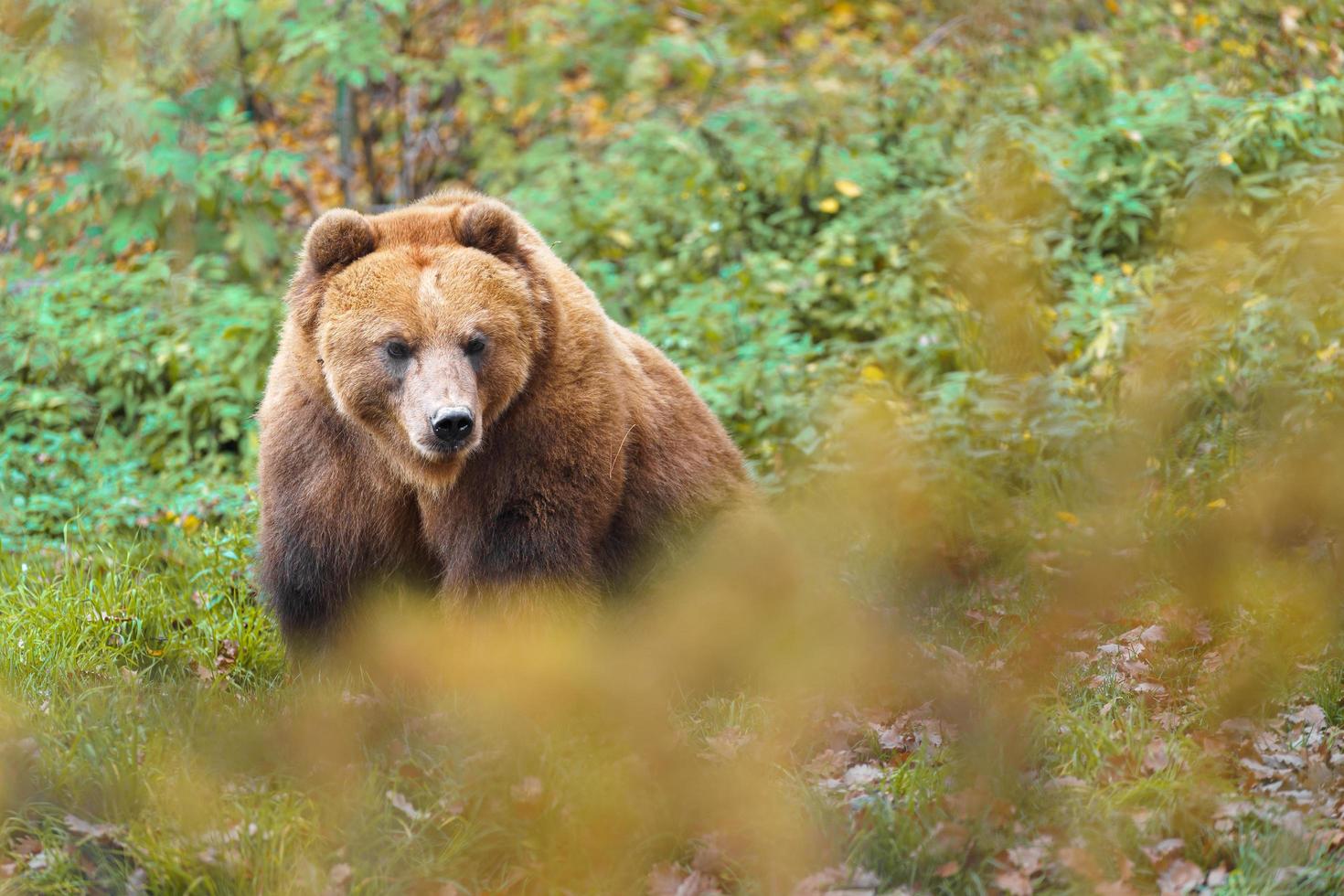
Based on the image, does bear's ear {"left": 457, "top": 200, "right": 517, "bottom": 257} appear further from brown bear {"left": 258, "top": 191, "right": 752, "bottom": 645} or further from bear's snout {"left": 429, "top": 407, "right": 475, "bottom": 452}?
bear's snout {"left": 429, "top": 407, "right": 475, "bottom": 452}

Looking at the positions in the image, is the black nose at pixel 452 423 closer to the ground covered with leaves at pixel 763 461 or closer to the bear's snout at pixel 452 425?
the bear's snout at pixel 452 425

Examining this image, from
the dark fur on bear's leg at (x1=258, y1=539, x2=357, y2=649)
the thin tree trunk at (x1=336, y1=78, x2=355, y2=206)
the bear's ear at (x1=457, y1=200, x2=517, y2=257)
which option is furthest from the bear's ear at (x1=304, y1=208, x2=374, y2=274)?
the thin tree trunk at (x1=336, y1=78, x2=355, y2=206)

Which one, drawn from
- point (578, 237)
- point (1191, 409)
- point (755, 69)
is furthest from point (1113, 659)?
point (755, 69)

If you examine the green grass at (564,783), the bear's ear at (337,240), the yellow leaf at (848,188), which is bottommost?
the green grass at (564,783)

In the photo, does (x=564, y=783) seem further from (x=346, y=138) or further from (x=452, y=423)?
(x=346, y=138)

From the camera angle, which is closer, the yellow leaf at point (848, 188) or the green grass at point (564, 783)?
the green grass at point (564, 783)

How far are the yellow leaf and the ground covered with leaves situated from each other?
0.53 feet

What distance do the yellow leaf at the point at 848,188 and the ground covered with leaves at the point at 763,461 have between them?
16 cm

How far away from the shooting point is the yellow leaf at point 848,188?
8555mm

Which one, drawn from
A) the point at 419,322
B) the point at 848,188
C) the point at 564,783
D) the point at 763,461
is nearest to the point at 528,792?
the point at 564,783

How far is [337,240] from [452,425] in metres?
0.81

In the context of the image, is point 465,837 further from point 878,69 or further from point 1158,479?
point 878,69

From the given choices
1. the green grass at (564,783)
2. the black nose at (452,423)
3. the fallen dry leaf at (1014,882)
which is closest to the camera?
the fallen dry leaf at (1014,882)

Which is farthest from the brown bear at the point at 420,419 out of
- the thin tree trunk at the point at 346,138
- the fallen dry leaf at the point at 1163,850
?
the thin tree trunk at the point at 346,138
